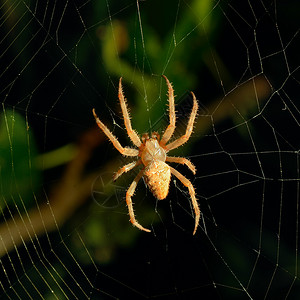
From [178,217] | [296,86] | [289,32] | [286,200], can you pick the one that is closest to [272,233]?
[286,200]

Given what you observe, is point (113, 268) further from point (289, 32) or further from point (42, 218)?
point (289, 32)

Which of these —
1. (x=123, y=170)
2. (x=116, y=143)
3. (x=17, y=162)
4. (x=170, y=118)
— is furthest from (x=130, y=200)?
(x=17, y=162)

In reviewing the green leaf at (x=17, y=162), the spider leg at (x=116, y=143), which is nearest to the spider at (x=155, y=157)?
the spider leg at (x=116, y=143)

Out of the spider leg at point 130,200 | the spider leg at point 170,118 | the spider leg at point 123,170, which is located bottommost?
the spider leg at point 130,200

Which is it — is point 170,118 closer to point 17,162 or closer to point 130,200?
point 130,200

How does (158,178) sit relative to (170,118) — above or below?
below

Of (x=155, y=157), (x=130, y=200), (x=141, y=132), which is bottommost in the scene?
(x=130, y=200)

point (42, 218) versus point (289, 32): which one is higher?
point (289, 32)

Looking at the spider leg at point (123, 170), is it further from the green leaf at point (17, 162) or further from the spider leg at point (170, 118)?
the green leaf at point (17, 162)
